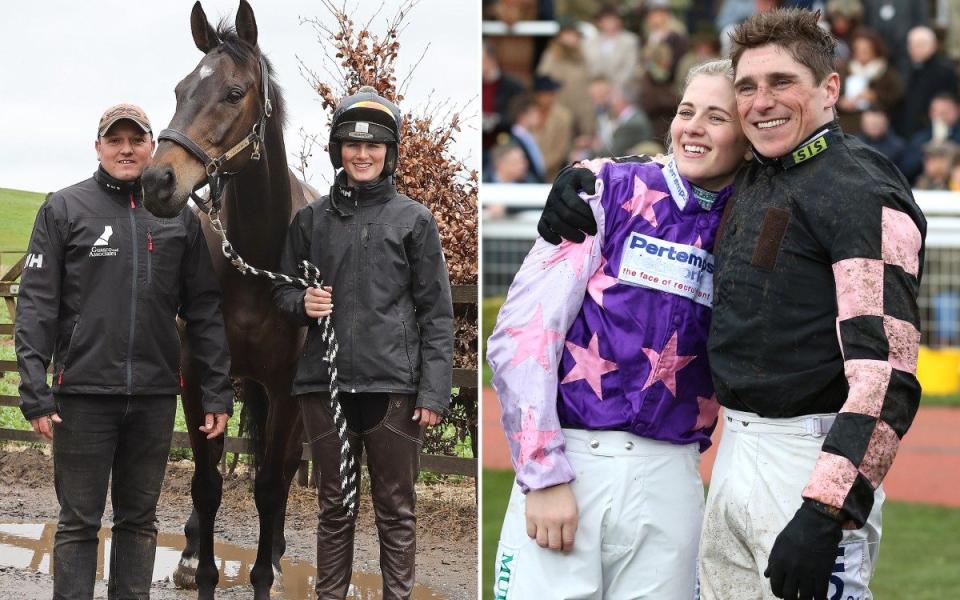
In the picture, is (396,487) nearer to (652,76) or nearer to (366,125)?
(366,125)

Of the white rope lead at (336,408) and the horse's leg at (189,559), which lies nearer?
the white rope lead at (336,408)

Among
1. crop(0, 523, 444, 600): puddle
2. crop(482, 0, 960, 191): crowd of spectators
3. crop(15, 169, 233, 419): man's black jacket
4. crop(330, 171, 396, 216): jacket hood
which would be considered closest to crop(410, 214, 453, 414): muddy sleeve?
crop(330, 171, 396, 216): jacket hood

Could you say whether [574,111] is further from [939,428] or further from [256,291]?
[256,291]

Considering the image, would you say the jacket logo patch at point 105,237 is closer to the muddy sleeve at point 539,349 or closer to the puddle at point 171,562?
the puddle at point 171,562

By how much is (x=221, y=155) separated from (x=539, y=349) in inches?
66.9

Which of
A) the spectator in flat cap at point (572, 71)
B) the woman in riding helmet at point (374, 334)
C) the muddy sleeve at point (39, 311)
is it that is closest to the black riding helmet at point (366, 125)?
the woman in riding helmet at point (374, 334)

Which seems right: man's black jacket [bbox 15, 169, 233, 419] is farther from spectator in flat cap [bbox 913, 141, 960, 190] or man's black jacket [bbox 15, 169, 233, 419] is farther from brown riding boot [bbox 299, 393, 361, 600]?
spectator in flat cap [bbox 913, 141, 960, 190]

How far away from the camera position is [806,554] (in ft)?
6.09

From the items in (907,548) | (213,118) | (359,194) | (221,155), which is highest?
(213,118)

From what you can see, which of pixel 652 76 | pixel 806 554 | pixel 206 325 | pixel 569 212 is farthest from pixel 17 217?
pixel 652 76

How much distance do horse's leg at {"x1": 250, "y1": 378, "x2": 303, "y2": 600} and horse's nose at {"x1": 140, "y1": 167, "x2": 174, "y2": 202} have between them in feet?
3.04

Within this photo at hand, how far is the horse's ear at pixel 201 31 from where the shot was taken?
353 centimetres

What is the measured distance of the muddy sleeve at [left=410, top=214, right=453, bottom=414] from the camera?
10.7 feet

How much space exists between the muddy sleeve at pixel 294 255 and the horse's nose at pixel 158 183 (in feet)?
1.19
